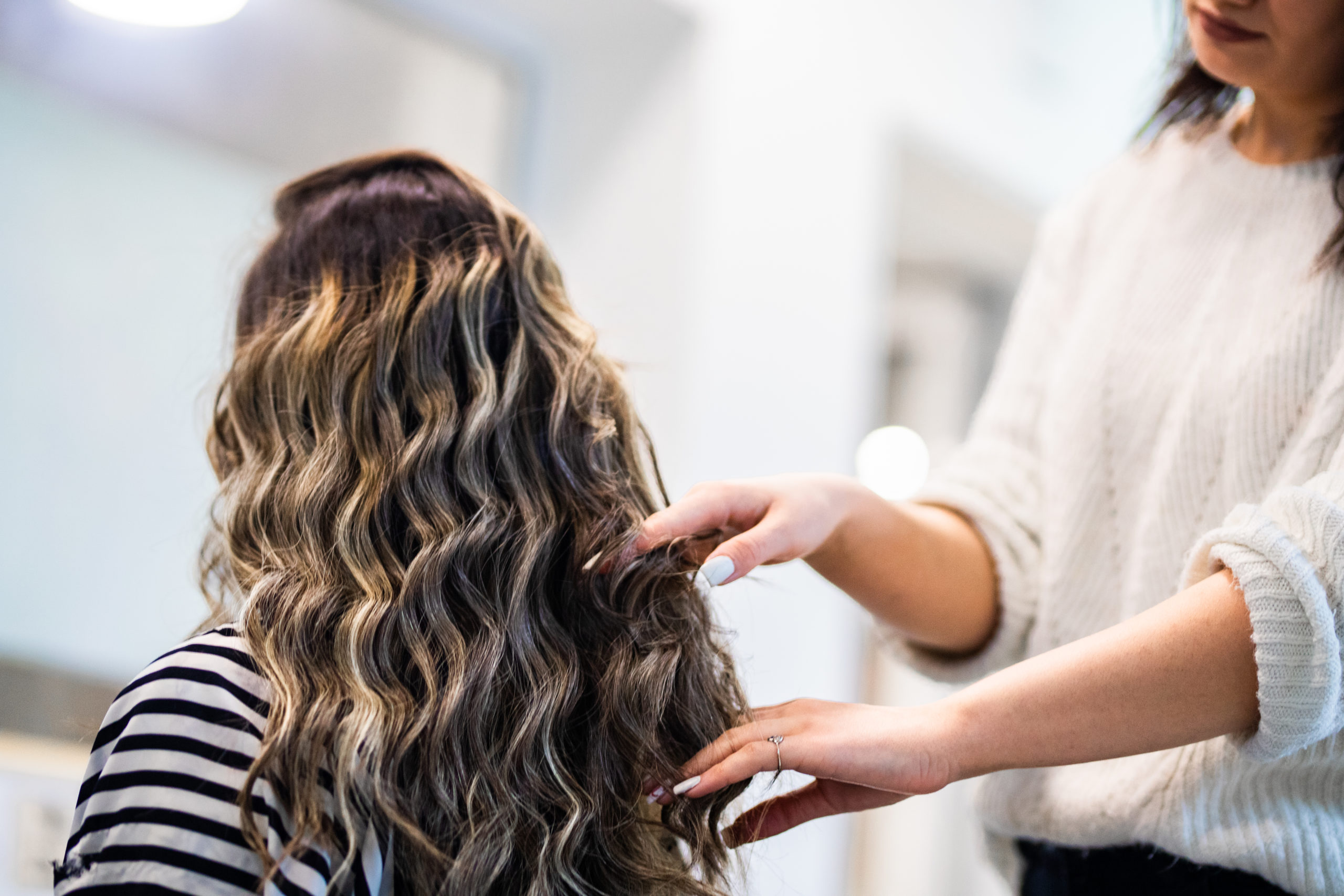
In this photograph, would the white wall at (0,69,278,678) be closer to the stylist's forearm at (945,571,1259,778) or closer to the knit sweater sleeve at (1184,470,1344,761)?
the stylist's forearm at (945,571,1259,778)

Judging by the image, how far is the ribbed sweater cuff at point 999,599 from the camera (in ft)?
3.47

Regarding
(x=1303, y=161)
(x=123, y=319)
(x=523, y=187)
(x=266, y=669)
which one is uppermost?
(x=523, y=187)

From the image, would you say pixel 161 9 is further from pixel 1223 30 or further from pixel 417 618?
pixel 1223 30

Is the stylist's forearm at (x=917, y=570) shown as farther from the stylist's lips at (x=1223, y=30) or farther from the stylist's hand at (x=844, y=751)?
the stylist's lips at (x=1223, y=30)

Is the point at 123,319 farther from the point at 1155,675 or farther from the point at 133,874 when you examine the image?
the point at 1155,675

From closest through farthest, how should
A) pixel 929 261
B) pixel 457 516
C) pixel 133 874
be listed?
1. pixel 133 874
2. pixel 457 516
3. pixel 929 261

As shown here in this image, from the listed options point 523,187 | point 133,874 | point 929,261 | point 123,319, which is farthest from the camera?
point 929,261

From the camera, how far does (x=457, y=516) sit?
84 centimetres

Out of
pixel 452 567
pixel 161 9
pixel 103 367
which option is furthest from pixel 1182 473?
pixel 103 367

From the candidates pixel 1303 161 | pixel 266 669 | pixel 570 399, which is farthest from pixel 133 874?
pixel 1303 161

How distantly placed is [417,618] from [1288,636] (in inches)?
22.9

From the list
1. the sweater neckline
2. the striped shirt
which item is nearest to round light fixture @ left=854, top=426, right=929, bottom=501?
the sweater neckline

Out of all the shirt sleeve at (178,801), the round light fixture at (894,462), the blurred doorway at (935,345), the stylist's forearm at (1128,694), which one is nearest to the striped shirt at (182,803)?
Answer: the shirt sleeve at (178,801)

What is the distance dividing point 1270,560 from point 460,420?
577mm
